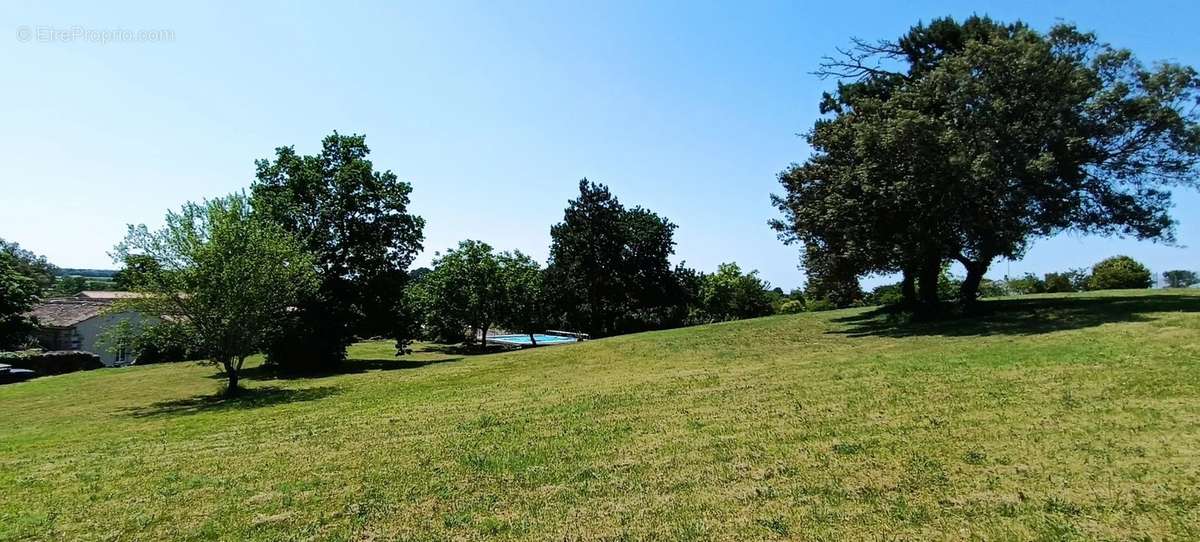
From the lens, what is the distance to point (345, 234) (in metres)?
33.4

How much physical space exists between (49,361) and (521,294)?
26.9 m

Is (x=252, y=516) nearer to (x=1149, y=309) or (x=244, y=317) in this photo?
(x=244, y=317)

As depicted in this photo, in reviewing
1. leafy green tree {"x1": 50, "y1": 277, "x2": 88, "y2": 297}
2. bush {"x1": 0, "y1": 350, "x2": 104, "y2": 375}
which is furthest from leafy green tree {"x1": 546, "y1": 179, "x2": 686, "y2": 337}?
Result: leafy green tree {"x1": 50, "y1": 277, "x2": 88, "y2": 297}

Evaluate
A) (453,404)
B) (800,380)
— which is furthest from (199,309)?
(800,380)

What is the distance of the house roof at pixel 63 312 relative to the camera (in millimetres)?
50125

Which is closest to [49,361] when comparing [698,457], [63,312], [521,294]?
[63,312]

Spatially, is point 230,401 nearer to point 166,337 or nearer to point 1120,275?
point 166,337

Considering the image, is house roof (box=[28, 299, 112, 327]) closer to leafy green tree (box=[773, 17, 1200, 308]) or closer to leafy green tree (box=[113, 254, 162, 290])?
leafy green tree (box=[113, 254, 162, 290])

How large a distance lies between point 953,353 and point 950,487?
10.2m

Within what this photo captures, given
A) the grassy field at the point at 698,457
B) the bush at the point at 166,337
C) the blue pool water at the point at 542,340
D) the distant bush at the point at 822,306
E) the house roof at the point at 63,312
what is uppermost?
the house roof at the point at 63,312

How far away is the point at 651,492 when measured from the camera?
21.9 ft

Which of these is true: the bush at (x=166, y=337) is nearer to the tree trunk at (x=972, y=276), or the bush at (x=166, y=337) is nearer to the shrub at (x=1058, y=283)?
the tree trunk at (x=972, y=276)

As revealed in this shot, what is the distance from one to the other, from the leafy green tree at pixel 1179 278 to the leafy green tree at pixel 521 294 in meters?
38.2

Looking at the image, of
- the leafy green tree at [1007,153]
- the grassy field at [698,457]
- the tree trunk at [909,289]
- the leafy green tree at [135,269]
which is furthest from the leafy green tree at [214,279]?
the tree trunk at [909,289]
